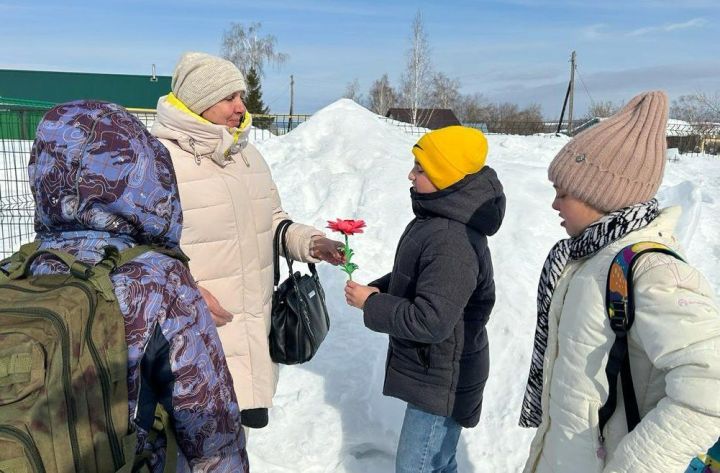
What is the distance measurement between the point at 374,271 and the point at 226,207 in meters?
3.51

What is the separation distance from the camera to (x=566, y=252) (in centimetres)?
196

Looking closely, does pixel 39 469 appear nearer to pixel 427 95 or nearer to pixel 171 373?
pixel 171 373

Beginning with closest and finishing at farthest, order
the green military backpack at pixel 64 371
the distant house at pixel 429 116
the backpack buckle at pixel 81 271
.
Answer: the green military backpack at pixel 64 371, the backpack buckle at pixel 81 271, the distant house at pixel 429 116

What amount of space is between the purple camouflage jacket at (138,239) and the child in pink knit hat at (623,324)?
106cm

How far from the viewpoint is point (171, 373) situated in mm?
1438

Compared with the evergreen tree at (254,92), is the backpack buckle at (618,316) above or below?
below

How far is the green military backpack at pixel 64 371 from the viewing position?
1.09m

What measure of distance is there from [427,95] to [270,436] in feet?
110

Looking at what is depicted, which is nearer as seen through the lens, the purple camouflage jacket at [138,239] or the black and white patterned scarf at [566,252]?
the purple camouflage jacket at [138,239]

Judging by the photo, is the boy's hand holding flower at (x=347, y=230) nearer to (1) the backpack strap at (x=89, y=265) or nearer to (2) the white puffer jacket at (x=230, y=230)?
(2) the white puffer jacket at (x=230, y=230)

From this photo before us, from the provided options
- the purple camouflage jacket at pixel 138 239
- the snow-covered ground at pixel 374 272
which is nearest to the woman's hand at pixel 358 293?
the purple camouflage jacket at pixel 138 239

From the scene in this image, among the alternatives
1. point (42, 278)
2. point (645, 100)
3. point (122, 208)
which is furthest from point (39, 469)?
point (645, 100)

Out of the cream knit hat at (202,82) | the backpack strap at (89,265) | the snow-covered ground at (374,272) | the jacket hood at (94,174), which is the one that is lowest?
the snow-covered ground at (374,272)

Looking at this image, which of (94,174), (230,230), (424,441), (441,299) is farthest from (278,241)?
(94,174)
